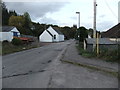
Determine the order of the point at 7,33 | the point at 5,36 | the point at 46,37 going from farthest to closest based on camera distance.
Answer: the point at 46,37
the point at 7,33
the point at 5,36

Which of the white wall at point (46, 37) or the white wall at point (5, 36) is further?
the white wall at point (46, 37)

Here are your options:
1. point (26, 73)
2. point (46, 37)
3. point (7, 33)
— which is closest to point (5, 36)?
point (7, 33)

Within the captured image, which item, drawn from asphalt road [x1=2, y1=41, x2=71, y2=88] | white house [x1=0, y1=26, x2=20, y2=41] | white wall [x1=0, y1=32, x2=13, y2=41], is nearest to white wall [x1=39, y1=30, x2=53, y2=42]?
white house [x1=0, y1=26, x2=20, y2=41]

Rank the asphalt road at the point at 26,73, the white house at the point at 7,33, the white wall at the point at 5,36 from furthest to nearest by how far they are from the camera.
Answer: the white house at the point at 7,33
the white wall at the point at 5,36
the asphalt road at the point at 26,73

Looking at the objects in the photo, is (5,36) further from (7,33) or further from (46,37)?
(46,37)

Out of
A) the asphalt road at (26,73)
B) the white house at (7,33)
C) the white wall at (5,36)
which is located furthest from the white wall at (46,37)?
the asphalt road at (26,73)

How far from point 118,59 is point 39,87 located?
747 cm

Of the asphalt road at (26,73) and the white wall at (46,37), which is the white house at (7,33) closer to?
the white wall at (46,37)

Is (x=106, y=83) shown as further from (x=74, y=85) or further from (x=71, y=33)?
(x=71, y=33)

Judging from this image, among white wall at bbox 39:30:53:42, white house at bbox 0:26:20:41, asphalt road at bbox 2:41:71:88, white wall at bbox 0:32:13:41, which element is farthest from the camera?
white wall at bbox 39:30:53:42

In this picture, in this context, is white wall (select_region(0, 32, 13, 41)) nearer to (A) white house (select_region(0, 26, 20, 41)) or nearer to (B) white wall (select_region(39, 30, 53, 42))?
(A) white house (select_region(0, 26, 20, 41))

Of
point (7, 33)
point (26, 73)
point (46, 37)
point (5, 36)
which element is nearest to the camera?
point (26, 73)

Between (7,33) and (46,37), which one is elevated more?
(7,33)

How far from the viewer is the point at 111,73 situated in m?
8.90
